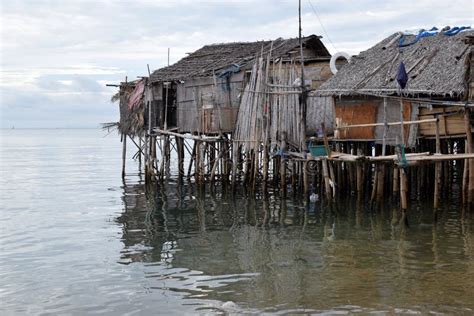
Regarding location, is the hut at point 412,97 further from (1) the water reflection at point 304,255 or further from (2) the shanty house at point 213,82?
(2) the shanty house at point 213,82

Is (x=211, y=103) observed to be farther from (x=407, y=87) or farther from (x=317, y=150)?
(x=407, y=87)

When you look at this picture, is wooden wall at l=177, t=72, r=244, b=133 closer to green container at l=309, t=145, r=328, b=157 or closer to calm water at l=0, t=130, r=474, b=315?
calm water at l=0, t=130, r=474, b=315

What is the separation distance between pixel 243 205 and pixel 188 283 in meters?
8.79

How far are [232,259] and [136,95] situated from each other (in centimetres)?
1499

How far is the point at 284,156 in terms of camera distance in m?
18.6

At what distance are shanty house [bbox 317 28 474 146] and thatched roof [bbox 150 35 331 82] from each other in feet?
8.86

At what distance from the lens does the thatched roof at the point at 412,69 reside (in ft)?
50.1

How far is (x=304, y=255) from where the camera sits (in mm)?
12438

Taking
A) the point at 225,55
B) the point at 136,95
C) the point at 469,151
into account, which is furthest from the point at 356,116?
the point at 136,95

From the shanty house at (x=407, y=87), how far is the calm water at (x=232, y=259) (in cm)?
213

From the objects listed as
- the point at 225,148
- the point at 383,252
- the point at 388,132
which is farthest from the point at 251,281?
the point at 225,148

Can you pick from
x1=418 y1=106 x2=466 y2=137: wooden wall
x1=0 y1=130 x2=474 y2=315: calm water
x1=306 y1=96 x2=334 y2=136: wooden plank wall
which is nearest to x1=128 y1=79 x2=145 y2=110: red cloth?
x1=0 y1=130 x2=474 y2=315: calm water

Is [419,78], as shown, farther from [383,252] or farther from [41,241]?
[41,241]

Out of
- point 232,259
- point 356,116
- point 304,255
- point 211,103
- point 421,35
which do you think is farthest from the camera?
point 211,103
